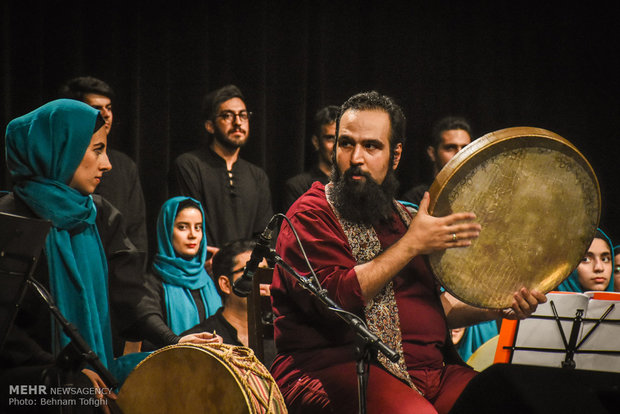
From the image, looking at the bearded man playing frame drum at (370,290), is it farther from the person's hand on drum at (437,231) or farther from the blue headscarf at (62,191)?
the blue headscarf at (62,191)

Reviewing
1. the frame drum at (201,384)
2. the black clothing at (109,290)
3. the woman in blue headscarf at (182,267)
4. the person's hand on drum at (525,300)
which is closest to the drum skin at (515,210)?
the person's hand on drum at (525,300)

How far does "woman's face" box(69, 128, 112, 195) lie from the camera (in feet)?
9.87

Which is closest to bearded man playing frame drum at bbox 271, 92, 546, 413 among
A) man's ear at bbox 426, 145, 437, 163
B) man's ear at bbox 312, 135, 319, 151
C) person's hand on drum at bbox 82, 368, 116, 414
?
person's hand on drum at bbox 82, 368, 116, 414

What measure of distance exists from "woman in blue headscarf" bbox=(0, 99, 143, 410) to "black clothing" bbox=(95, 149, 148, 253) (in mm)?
1956

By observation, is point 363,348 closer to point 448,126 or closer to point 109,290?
point 109,290

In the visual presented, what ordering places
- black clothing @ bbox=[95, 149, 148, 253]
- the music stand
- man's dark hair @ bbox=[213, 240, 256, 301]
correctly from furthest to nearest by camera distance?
1. black clothing @ bbox=[95, 149, 148, 253]
2. man's dark hair @ bbox=[213, 240, 256, 301]
3. the music stand

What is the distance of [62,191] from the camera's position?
2916 millimetres

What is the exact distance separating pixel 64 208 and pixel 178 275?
2139mm

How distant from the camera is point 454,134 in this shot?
235 inches

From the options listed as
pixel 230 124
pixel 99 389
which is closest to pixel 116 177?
pixel 230 124

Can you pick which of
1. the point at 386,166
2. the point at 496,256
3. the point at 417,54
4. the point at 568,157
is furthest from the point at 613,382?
the point at 417,54

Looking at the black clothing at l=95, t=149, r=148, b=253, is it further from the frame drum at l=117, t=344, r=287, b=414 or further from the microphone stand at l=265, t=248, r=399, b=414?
the microphone stand at l=265, t=248, r=399, b=414

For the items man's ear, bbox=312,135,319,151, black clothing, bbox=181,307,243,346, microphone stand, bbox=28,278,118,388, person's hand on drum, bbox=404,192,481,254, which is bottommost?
black clothing, bbox=181,307,243,346

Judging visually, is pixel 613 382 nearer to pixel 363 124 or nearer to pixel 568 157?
pixel 568 157
